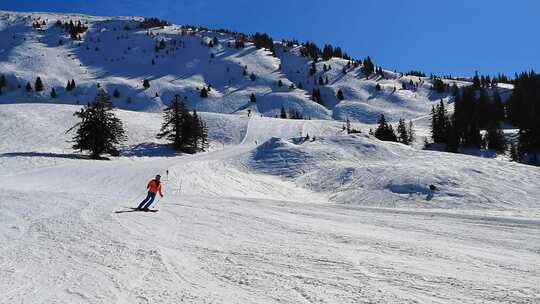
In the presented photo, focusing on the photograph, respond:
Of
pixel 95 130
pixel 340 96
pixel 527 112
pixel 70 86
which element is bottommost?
pixel 95 130

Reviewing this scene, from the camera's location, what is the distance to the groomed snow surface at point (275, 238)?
23.8 ft

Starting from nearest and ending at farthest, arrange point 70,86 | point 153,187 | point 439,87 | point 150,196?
point 150,196, point 153,187, point 70,86, point 439,87

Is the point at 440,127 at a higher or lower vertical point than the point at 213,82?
lower

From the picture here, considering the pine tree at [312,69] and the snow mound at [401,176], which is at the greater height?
the pine tree at [312,69]

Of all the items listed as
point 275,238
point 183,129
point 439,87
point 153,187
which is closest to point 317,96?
point 439,87

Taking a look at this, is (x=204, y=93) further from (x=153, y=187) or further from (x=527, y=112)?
(x=153, y=187)

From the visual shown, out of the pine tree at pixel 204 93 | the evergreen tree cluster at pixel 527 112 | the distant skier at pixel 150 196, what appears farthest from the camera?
the pine tree at pixel 204 93

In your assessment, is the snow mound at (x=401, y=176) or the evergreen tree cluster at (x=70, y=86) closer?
the snow mound at (x=401, y=176)

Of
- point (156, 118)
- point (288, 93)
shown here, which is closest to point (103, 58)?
point (288, 93)

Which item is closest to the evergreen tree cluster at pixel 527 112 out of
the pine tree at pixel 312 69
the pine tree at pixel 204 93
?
the pine tree at pixel 312 69

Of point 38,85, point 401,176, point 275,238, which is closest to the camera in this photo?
point 275,238

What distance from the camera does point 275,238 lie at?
11391 millimetres

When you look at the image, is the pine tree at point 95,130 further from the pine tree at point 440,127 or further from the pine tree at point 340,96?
the pine tree at point 340,96

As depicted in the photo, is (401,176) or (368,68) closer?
(401,176)
